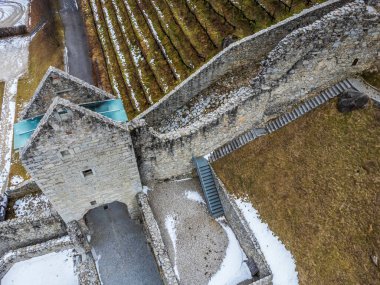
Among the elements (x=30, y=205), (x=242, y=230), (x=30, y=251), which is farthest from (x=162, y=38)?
(x=30, y=251)

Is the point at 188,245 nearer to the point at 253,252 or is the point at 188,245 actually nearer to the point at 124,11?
the point at 253,252

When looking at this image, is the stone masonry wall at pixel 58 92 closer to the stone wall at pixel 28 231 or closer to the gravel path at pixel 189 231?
the stone wall at pixel 28 231

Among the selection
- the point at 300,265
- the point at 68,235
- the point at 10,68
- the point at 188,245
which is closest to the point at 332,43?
the point at 300,265

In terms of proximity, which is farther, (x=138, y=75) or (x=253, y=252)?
(x=138, y=75)

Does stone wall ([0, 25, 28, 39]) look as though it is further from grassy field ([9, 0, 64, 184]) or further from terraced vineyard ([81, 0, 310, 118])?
terraced vineyard ([81, 0, 310, 118])

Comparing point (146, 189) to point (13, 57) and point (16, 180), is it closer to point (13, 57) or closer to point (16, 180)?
point (16, 180)

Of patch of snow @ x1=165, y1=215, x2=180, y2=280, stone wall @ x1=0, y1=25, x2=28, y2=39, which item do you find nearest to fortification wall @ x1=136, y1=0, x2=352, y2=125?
patch of snow @ x1=165, y1=215, x2=180, y2=280
